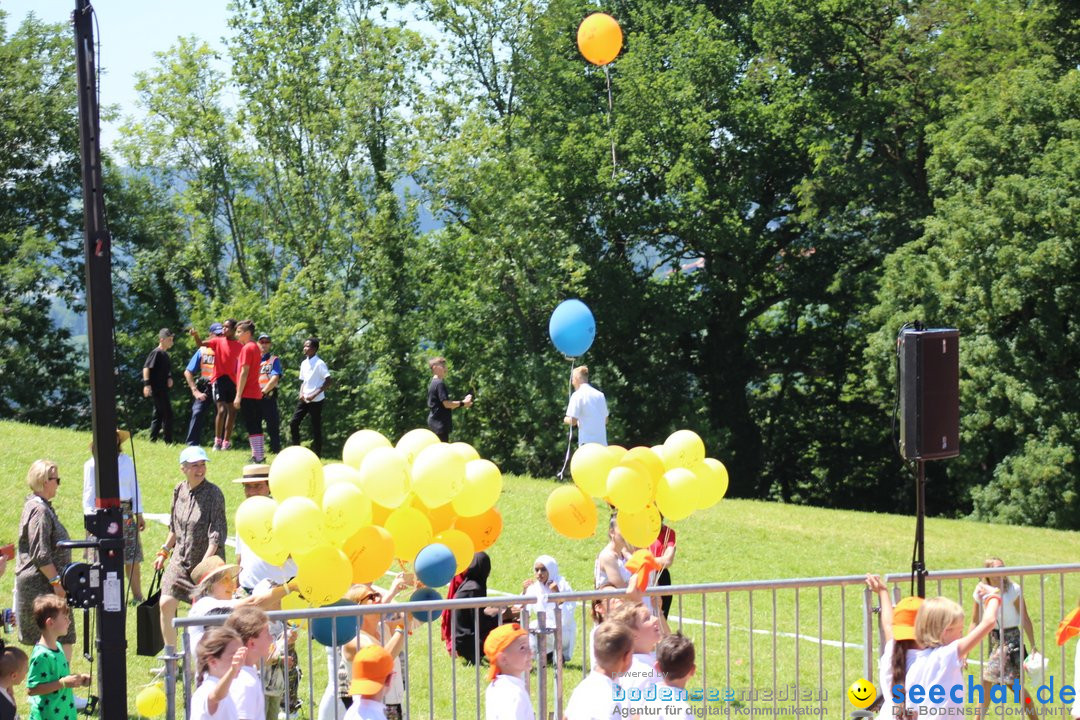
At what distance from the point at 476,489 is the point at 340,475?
0.89 m

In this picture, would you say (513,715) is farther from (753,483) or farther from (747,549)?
(753,483)

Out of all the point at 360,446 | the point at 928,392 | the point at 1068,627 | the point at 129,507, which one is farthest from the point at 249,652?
the point at 129,507

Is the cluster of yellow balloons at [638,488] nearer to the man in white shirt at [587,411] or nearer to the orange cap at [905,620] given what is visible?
the orange cap at [905,620]

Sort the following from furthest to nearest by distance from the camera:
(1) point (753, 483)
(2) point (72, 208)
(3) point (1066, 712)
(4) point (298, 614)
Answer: (2) point (72, 208) < (1) point (753, 483) < (3) point (1066, 712) < (4) point (298, 614)

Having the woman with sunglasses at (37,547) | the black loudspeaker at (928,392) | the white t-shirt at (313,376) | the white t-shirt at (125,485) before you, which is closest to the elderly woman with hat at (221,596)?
the woman with sunglasses at (37,547)

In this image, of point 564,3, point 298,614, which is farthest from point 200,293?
point 298,614

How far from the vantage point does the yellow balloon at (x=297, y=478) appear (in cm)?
771

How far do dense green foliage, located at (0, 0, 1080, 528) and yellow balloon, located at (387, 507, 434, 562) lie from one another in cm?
2020

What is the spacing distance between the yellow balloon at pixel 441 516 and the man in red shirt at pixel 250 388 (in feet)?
28.4

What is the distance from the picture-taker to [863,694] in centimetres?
705

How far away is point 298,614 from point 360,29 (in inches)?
1270

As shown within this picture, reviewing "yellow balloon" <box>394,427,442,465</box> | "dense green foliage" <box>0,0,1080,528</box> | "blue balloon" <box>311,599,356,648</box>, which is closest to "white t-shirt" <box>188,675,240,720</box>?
"blue balloon" <box>311,599,356,648</box>

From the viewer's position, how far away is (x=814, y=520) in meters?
18.0

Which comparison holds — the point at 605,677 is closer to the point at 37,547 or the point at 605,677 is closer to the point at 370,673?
the point at 370,673
